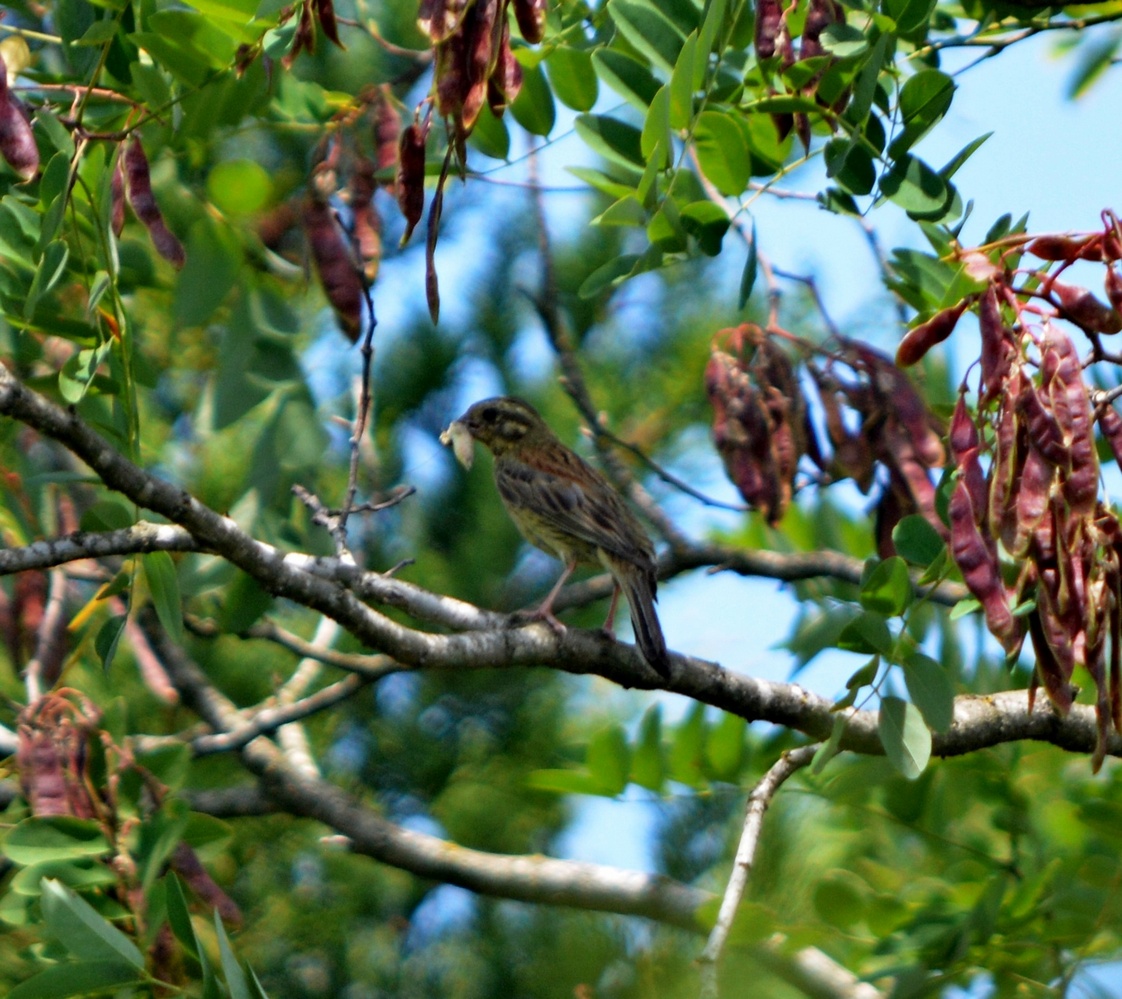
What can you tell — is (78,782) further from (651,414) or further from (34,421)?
(651,414)

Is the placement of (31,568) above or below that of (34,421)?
below

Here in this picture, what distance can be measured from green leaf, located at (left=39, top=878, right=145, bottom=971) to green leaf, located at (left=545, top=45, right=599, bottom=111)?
7.24ft

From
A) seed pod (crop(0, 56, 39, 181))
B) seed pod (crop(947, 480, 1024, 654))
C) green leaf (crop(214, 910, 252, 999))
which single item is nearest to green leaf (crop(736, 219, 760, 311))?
seed pod (crop(947, 480, 1024, 654))

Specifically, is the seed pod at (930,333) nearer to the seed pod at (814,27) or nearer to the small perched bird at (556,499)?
the seed pod at (814,27)

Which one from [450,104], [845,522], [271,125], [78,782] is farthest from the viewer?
[845,522]

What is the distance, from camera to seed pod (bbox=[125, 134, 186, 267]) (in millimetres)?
2969

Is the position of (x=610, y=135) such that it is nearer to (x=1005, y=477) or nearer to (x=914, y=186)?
(x=914, y=186)

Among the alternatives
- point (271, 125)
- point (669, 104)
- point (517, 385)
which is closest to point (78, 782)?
point (271, 125)

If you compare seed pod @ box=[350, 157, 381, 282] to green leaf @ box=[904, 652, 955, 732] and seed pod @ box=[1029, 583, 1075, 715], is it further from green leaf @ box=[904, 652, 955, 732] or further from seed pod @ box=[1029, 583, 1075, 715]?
seed pod @ box=[1029, 583, 1075, 715]

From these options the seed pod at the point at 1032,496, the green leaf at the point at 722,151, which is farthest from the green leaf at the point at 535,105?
the seed pod at the point at 1032,496

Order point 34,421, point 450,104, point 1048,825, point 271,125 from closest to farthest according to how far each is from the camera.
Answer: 1. point 450,104
2. point 34,421
3. point 271,125
4. point 1048,825

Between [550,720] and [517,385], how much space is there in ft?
5.34

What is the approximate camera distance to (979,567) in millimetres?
2443

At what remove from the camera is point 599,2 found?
3.65 meters
